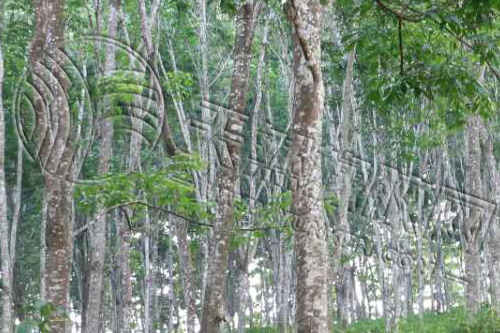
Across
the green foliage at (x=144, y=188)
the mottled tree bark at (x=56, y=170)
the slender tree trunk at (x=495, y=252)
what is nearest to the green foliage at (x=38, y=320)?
the mottled tree bark at (x=56, y=170)

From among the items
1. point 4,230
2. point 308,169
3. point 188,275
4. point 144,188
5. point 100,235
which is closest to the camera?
point 308,169

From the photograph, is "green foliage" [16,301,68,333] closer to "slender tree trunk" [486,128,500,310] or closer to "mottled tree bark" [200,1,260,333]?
"mottled tree bark" [200,1,260,333]

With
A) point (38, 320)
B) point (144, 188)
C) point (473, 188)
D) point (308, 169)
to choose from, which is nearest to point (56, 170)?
point (144, 188)

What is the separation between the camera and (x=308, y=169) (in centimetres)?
551

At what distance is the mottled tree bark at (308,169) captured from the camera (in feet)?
16.9

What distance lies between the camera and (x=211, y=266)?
7.39 meters

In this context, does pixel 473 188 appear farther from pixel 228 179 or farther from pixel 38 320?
pixel 38 320

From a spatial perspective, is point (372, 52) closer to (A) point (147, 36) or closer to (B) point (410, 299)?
(A) point (147, 36)

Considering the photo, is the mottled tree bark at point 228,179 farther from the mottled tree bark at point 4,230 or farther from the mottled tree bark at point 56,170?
the mottled tree bark at point 4,230

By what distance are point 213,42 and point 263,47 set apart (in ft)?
19.2

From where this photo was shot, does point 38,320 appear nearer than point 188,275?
Yes

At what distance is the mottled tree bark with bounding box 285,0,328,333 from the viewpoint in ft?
16.9

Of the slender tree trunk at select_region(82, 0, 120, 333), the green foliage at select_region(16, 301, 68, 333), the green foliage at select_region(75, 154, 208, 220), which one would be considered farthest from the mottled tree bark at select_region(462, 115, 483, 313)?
the green foliage at select_region(16, 301, 68, 333)

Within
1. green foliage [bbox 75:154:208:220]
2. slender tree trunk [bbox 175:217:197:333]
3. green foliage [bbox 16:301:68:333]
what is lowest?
green foliage [bbox 16:301:68:333]
